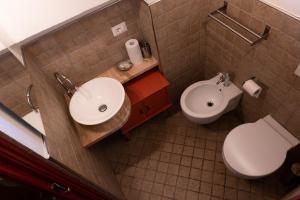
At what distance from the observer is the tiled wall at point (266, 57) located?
125 cm

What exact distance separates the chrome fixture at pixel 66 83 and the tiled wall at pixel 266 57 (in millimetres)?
1260

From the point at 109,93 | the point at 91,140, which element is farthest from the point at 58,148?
the point at 109,93

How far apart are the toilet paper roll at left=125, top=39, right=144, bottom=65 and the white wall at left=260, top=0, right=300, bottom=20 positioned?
101 centimetres

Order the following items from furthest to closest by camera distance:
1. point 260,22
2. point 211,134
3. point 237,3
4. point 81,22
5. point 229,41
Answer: point 211,134 → point 229,41 → point 81,22 → point 237,3 → point 260,22

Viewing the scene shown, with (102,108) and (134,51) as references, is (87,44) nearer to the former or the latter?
(134,51)

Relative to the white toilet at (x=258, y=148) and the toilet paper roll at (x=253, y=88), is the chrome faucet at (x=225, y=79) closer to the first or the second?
the toilet paper roll at (x=253, y=88)

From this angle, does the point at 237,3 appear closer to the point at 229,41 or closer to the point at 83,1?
the point at 229,41

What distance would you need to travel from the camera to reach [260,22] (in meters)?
1.36

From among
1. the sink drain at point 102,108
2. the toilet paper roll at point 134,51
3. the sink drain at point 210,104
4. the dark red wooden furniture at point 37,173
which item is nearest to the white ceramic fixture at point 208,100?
the sink drain at point 210,104

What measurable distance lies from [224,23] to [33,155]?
1485 mm

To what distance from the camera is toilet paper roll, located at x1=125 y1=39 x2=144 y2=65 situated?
1813 millimetres

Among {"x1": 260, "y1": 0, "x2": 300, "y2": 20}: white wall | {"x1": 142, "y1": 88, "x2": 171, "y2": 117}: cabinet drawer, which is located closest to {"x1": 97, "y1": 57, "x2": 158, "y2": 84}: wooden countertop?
{"x1": 142, "y1": 88, "x2": 171, "y2": 117}: cabinet drawer

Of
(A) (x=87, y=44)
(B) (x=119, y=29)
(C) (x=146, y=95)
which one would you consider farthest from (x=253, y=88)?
(A) (x=87, y=44)

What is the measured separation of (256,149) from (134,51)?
121 cm
